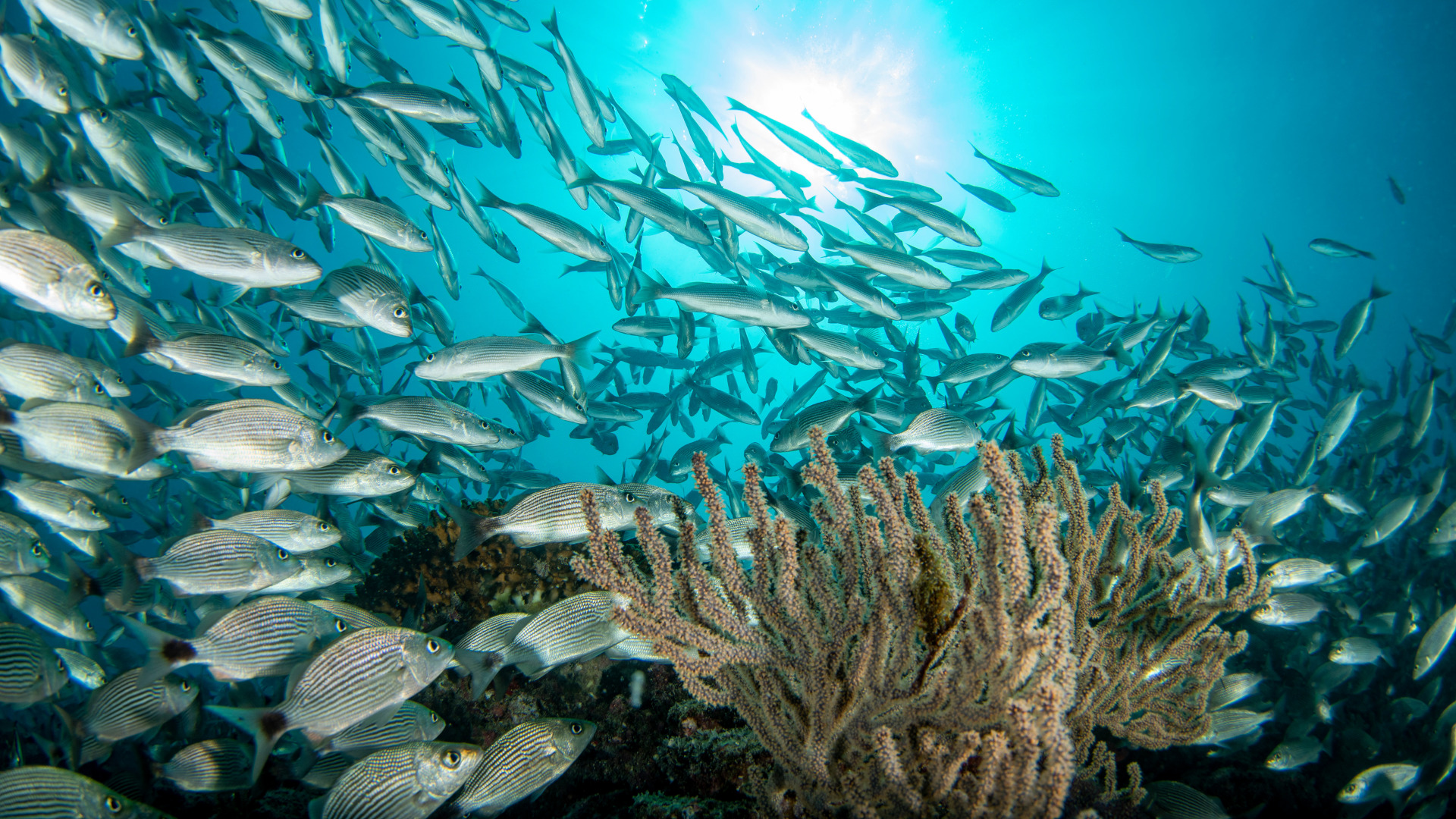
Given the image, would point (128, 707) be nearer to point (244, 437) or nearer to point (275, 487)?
point (244, 437)

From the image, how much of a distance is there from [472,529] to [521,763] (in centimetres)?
136

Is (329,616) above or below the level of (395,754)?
above

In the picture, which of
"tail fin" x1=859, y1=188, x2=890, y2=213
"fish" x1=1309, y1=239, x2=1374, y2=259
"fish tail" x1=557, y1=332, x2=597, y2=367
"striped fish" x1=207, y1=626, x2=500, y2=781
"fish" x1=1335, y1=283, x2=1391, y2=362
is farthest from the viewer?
"fish" x1=1309, y1=239, x2=1374, y2=259

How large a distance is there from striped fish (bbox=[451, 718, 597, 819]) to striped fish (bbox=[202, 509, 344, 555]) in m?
2.64

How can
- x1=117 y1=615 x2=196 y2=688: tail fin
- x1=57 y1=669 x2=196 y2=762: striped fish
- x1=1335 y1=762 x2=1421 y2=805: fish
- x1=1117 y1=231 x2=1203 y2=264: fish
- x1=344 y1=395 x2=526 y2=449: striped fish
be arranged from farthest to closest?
1. x1=1117 y1=231 x2=1203 y2=264: fish
2. x1=344 y1=395 x2=526 y2=449: striped fish
3. x1=1335 y1=762 x2=1421 y2=805: fish
4. x1=57 y1=669 x2=196 y2=762: striped fish
5. x1=117 y1=615 x2=196 y2=688: tail fin

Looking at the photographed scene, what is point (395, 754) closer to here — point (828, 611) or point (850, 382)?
point (828, 611)

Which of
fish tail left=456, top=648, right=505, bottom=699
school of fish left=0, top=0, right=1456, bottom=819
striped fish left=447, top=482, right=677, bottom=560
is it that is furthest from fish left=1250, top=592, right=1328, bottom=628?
fish tail left=456, top=648, right=505, bottom=699

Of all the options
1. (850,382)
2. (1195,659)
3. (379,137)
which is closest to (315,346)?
(379,137)

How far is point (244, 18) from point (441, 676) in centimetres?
3738

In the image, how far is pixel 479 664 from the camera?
107 inches

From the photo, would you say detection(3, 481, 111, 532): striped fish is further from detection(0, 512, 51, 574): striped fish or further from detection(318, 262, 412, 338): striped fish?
detection(318, 262, 412, 338): striped fish

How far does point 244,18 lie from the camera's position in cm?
2555

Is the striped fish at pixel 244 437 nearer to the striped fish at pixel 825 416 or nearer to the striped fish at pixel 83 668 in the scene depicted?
the striped fish at pixel 83 668

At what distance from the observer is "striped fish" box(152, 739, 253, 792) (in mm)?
2895
